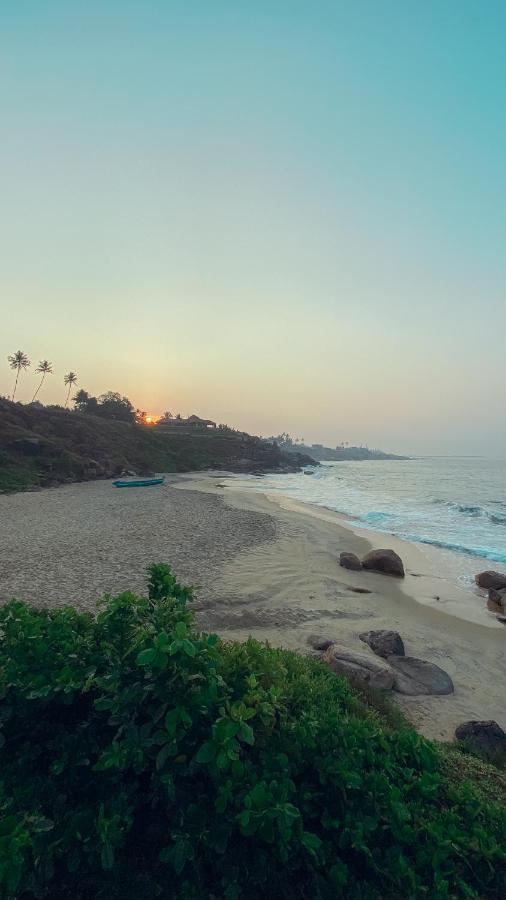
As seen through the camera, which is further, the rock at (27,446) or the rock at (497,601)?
the rock at (27,446)

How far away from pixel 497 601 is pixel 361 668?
364 inches

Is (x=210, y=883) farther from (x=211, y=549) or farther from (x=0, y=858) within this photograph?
(x=211, y=549)

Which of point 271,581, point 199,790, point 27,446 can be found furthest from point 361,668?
point 27,446

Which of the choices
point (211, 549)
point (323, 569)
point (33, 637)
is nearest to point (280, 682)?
point (33, 637)

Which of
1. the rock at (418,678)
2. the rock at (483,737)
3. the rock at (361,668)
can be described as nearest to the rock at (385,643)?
the rock at (418,678)

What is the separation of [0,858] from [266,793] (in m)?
1.66

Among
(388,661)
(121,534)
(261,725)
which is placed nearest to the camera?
(261,725)

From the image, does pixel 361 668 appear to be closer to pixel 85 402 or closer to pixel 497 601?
pixel 497 601

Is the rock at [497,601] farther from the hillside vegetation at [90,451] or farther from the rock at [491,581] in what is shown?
the hillside vegetation at [90,451]

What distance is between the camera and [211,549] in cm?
1834

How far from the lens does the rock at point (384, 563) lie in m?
17.2

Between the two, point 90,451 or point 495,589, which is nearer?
point 495,589

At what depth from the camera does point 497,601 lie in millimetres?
14438

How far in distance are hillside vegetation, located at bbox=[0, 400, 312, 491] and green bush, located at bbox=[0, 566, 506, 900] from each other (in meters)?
37.6
